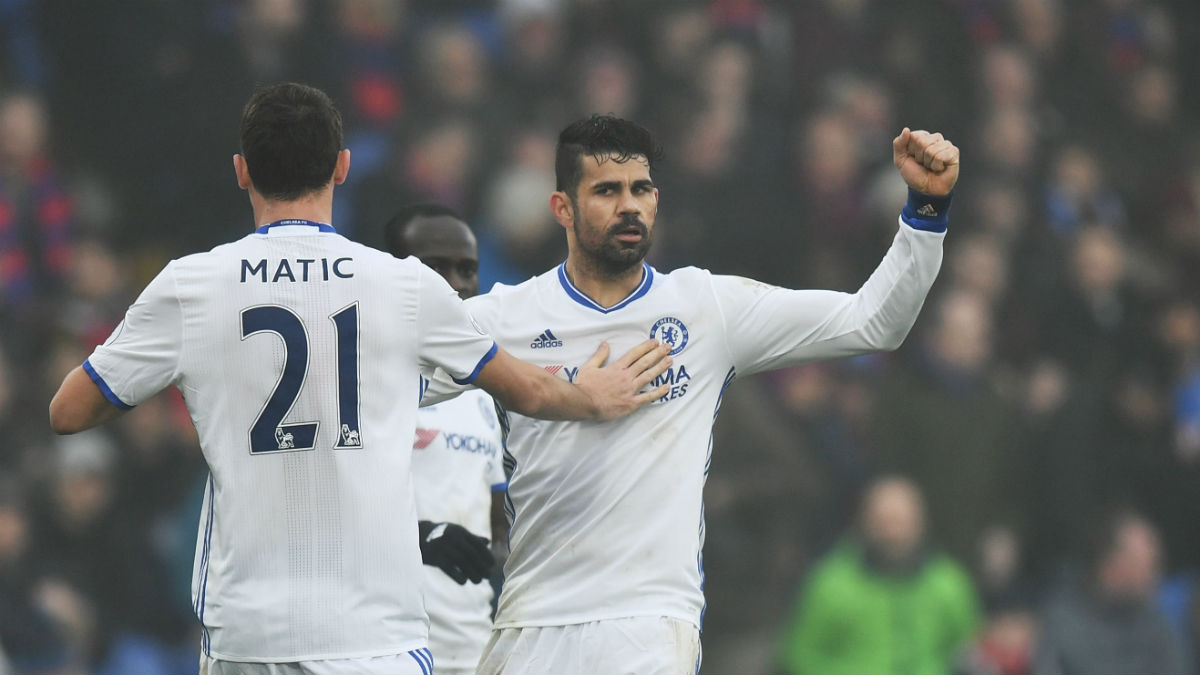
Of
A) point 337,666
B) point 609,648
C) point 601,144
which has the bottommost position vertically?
point 609,648

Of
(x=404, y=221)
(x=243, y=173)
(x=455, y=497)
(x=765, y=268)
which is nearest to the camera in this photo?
(x=243, y=173)

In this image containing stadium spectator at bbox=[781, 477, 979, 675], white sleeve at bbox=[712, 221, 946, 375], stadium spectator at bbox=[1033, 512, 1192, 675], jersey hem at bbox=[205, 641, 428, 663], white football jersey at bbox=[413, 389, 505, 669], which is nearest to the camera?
jersey hem at bbox=[205, 641, 428, 663]

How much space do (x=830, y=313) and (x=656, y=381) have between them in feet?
1.80

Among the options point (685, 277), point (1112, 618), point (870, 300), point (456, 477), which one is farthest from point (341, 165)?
point (1112, 618)

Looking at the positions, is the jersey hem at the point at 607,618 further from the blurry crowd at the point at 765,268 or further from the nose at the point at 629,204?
the blurry crowd at the point at 765,268

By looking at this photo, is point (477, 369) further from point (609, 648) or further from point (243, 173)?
point (609, 648)

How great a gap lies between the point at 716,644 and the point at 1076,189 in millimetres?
4667

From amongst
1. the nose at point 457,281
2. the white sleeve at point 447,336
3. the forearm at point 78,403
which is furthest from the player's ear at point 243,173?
the nose at point 457,281

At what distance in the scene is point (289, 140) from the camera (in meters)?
3.95

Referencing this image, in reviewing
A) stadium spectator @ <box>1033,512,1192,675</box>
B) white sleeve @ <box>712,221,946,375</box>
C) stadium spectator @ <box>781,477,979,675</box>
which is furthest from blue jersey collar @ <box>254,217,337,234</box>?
stadium spectator @ <box>1033,512,1192,675</box>

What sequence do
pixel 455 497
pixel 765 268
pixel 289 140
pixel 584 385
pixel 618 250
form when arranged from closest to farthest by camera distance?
pixel 289 140 < pixel 584 385 < pixel 618 250 < pixel 455 497 < pixel 765 268

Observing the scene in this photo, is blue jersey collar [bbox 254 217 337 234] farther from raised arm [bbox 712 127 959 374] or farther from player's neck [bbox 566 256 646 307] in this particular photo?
raised arm [bbox 712 127 959 374]

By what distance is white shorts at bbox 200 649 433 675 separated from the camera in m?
3.85

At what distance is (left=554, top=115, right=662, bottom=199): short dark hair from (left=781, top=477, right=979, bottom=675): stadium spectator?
14.5ft
